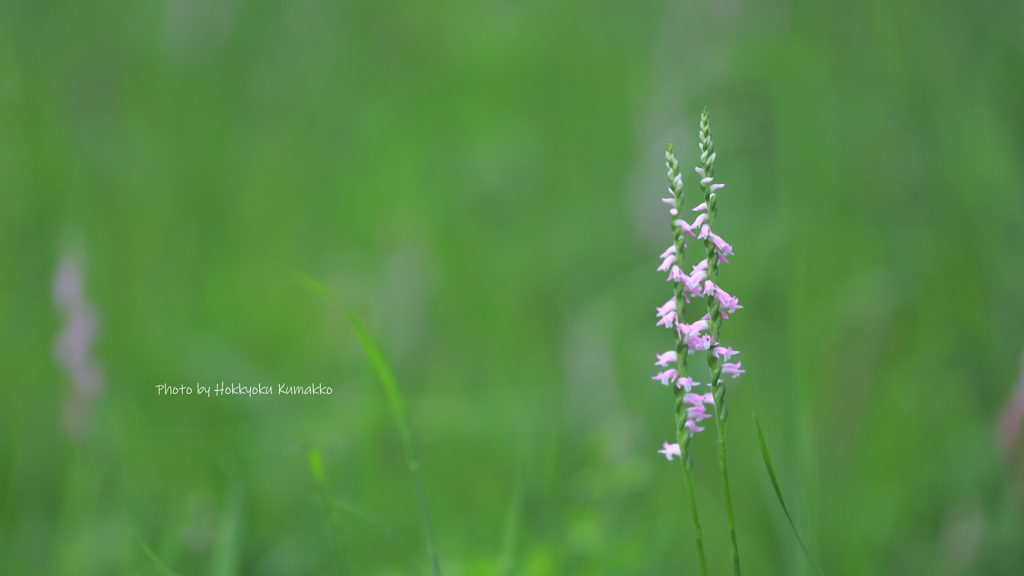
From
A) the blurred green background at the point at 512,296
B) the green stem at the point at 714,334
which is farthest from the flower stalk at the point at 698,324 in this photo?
the blurred green background at the point at 512,296

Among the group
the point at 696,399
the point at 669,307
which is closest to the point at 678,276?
the point at 669,307

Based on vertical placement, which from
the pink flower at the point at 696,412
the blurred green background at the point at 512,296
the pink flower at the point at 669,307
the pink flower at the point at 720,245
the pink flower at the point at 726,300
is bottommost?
the pink flower at the point at 696,412

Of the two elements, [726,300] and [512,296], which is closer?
[726,300]

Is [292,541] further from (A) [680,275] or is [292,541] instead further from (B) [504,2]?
(B) [504,2]

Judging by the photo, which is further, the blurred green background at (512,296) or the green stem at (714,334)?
the blurred green background at (512,296)

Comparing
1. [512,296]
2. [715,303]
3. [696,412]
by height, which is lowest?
[696,412]

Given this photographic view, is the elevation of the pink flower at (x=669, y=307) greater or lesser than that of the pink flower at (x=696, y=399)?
greater

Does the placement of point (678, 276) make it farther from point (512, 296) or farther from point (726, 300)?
point (512, 296)

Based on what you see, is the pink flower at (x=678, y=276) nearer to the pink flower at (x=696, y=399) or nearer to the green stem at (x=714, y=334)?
the green stem at (x=714, y=334)

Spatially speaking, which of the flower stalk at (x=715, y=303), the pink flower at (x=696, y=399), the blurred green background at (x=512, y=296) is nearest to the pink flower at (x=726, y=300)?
the flower stalk at (x=715, y=303)
